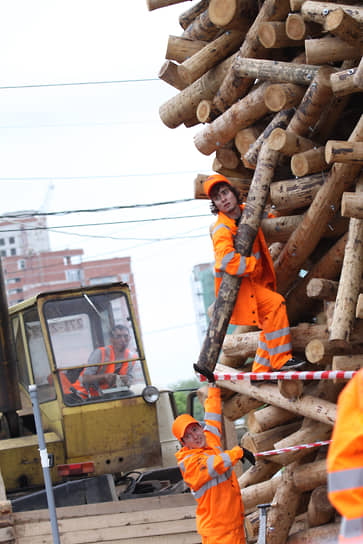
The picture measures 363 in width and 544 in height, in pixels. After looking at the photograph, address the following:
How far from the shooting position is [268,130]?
258 inches

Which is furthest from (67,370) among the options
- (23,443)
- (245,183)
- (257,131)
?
(257,131)

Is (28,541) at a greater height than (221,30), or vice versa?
(221,30)

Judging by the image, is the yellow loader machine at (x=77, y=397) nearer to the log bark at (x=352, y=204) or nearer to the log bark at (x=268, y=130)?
the log bark at (x=268, y=130)

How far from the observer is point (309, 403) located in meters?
6.10

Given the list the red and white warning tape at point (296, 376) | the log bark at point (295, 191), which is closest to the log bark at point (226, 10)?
the log bark at point (295, 191)

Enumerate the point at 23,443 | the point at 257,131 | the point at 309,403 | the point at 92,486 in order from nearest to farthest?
the point at 309,403 < the point at 257,131 < the point at 92,486 < the point at 23,443

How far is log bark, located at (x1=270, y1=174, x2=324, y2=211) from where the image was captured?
6.19 metres

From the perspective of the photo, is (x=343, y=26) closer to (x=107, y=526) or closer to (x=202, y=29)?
(x=202, y=29)

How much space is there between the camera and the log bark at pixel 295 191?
244 inches

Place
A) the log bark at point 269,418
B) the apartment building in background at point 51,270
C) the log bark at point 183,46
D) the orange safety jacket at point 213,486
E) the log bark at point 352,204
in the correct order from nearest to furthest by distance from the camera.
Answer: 1. the log bark at point 352,204
2. the orange safety jacket at point 213,486
3. the log bark at point 269,418
4. the log bark at point 183,46
5. the apartment building in background at point 51,270

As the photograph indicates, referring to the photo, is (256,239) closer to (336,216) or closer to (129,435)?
(336,216)

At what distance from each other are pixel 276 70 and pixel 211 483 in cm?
333

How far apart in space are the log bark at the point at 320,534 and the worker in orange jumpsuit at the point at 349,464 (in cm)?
364

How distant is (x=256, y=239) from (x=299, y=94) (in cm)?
125
